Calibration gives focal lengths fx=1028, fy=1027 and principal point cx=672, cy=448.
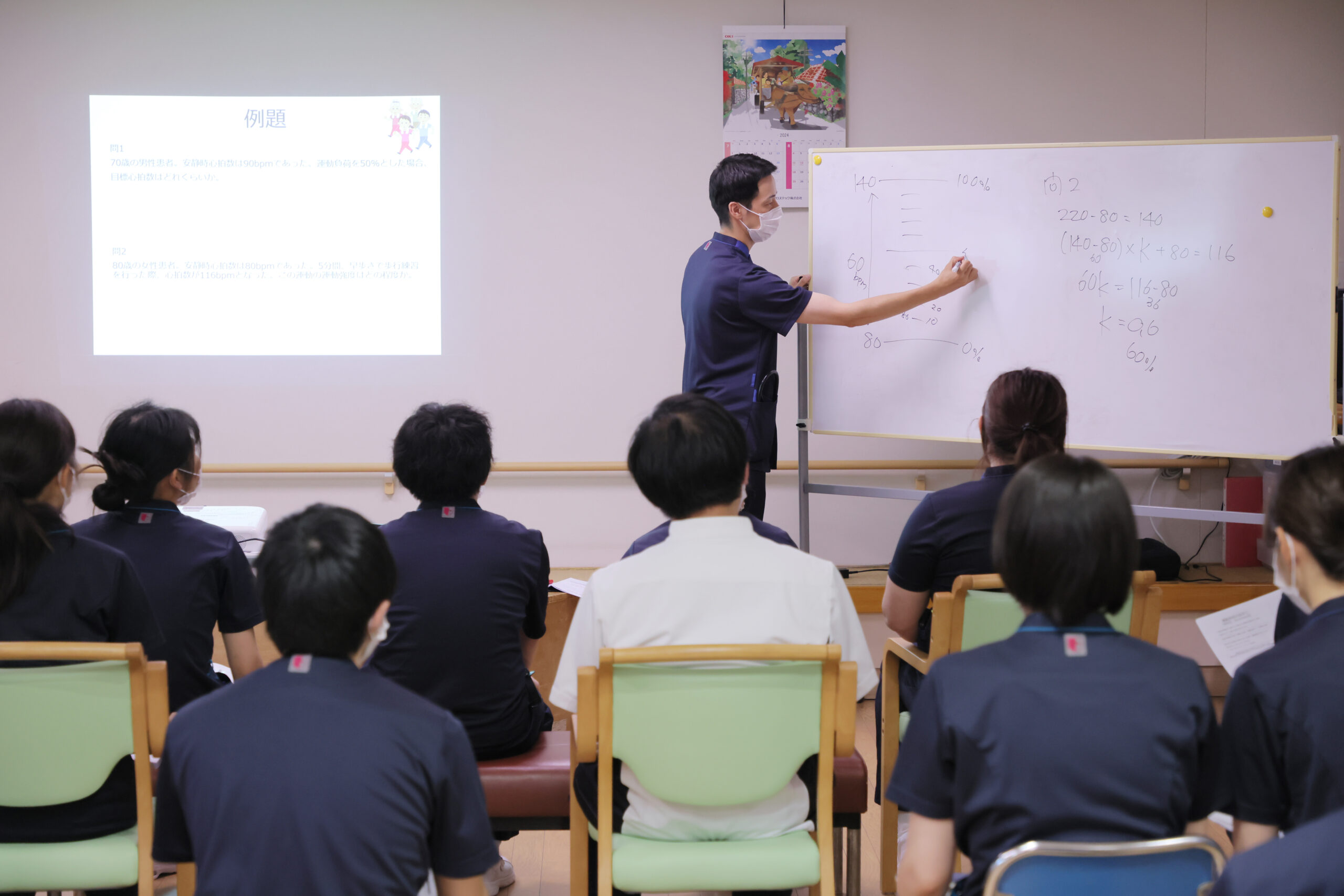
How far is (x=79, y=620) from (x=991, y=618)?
147 centimetres

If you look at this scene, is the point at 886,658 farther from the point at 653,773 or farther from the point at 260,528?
the point at 260,528

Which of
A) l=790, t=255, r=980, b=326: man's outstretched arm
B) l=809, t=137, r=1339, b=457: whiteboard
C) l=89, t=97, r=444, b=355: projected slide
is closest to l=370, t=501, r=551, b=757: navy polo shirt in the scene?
l=790, t=255, r=980, b=326: man's outstretched arm

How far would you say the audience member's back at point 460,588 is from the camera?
5.65ft

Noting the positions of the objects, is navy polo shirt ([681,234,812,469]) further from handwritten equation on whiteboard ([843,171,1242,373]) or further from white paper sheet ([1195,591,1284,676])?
white paper sheet ([1195,591,1284,676])

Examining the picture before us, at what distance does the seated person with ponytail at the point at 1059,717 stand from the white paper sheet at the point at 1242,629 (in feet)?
Answer: 1.58

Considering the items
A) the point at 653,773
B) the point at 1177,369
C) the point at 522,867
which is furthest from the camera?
the point at 1177,369

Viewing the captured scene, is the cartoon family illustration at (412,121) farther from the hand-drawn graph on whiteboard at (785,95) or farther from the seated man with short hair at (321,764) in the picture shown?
the seated man with short hair at (321,764)

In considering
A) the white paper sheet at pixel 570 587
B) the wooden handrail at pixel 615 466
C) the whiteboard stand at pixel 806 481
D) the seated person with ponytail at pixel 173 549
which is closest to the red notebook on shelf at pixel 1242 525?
the wooden handrail at pixel 615 466

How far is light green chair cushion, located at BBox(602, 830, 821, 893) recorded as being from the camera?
140cm

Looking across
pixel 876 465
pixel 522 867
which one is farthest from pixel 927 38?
pixel 522 867

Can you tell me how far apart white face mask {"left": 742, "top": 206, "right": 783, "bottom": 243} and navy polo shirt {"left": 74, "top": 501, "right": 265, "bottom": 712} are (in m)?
1.75

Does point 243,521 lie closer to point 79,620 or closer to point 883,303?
point 79,620

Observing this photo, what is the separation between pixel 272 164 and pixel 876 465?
2571 mm

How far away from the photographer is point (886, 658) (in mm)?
2125
